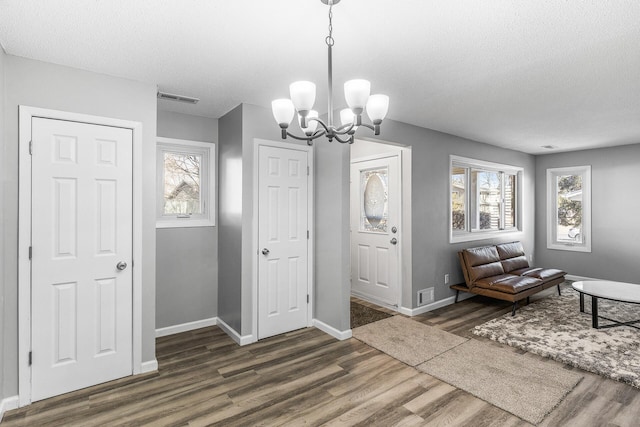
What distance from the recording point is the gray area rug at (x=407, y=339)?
3.15m

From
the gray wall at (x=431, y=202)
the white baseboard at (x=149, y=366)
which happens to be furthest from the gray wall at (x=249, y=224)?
the gray wall at (x=431, y=202)

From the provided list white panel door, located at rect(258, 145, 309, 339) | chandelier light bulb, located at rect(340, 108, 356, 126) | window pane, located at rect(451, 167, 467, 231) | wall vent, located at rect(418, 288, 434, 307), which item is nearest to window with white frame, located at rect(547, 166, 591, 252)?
window pane, located at rect(451, 167, 467, 231)

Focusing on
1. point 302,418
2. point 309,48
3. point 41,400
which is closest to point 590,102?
point 309,48

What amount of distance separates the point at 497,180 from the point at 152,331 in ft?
18.2

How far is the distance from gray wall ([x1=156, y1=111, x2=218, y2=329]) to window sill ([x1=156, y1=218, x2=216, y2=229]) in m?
0.04

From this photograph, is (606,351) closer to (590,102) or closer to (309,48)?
(590,102)

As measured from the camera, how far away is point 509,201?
6.12 m

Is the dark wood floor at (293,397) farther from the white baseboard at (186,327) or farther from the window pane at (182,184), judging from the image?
the window pane at (182,184)

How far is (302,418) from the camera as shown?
7.24ft

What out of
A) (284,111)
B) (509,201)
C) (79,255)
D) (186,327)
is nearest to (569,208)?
(509,201)

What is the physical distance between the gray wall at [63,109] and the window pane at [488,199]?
4678 millimetres

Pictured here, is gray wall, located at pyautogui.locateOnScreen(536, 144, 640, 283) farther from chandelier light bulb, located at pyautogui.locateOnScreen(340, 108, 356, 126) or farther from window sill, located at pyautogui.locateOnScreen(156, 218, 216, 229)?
window sill, located at pyautogui.locateOnScreen(156, 218, 216, 229)

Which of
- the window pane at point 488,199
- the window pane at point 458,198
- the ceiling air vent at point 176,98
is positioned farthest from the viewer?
the window pane at point 488,199

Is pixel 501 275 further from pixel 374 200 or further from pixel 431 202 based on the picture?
pixel 374 200
